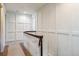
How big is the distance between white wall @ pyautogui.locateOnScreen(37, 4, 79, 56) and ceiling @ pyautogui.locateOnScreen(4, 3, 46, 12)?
10 centimetres

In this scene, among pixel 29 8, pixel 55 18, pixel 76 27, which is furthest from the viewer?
pixel 55 18

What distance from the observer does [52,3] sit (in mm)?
1538

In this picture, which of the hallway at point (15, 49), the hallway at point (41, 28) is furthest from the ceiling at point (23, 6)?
the hallway at point (15, 49)

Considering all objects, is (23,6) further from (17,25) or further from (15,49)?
(15,49)

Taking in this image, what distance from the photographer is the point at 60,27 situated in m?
1.65

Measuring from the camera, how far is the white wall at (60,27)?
1.52 meters

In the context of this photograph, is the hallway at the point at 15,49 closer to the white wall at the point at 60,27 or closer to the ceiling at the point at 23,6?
the white wall at the point at 60,27

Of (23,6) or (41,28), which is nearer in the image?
(23,6)

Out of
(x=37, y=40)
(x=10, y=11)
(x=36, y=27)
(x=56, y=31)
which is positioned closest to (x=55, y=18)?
(x=56, y=31)

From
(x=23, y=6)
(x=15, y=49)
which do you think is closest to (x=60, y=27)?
(x=23, y=6)

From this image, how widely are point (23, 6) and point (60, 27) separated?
1.96ft

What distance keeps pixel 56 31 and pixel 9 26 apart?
684 millimetres

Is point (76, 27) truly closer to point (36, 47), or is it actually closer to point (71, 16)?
point (71, 16)

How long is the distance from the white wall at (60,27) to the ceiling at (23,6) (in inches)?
3.9
